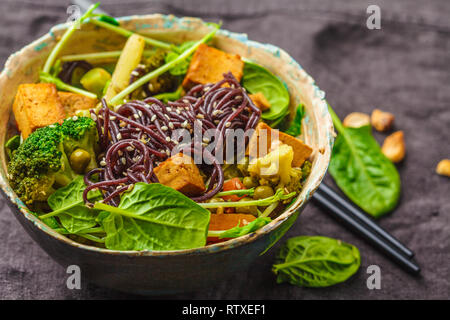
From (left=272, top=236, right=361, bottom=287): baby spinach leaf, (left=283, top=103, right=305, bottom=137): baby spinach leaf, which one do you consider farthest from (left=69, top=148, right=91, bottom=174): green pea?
(left=272, top=236, right=361, bottom=287): baby spinach leaf

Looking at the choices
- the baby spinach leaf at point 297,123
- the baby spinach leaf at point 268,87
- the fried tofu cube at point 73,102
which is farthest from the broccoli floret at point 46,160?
the baby spinach leaf at point 297,123

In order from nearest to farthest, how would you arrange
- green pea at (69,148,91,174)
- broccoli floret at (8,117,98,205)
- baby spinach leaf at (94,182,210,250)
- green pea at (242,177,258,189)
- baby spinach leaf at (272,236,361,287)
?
baby spinach leaf at (94,182,210,250), broccoli floret at (8,117,98,205), green pea at (69,148,91,174), green pea at (242,177,258,189), baby spinach leaf at (272,236,361,287)

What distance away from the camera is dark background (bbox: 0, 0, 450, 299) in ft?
11.8

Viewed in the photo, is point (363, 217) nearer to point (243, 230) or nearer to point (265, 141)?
point (265, 141)

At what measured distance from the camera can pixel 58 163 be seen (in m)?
2.71

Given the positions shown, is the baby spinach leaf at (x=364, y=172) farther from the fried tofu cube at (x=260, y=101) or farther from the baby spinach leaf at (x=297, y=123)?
the fried tofu cube at (x=260, y=101)

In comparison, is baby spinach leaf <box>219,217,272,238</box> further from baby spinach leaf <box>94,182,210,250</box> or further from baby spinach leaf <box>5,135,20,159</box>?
baby spinach leaf <box>5,135,20,159</box>

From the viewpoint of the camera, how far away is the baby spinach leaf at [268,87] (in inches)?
132

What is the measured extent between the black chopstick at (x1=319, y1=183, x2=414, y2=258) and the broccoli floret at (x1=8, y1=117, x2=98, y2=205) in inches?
75.7

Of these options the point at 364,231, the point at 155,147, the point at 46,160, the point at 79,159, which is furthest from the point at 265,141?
the point at 364,231

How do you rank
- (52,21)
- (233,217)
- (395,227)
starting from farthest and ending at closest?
(52,21) → (395,227) → (233,217)
